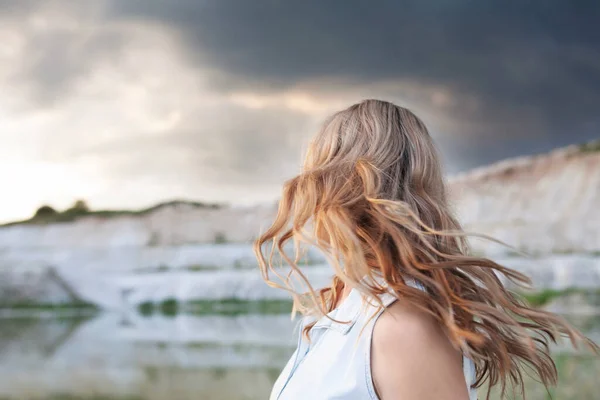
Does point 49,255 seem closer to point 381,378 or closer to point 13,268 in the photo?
point 13,268

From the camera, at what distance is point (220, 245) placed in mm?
16219

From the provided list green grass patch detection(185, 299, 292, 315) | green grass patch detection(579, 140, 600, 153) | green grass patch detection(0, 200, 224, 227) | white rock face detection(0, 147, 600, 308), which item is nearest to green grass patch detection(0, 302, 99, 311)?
white rock face detection(0, 147, 600, 308)

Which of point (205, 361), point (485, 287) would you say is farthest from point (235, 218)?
point (485, 287)

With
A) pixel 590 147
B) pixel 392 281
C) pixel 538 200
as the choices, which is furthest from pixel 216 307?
pixel 392 281

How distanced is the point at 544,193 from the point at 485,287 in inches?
639

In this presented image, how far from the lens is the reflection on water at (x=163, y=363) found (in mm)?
4273

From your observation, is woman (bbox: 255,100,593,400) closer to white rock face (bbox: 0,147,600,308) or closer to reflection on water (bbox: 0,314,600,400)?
reflection on water (bbox: 0,314,600,400)

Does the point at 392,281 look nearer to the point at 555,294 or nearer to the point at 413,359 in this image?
the point at 413,359

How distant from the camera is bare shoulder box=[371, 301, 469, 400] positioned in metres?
1.03

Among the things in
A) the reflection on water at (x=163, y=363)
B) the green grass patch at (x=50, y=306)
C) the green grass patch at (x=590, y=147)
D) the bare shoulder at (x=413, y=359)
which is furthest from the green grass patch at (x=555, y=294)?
the bare shoulder at (x=413, y=359)

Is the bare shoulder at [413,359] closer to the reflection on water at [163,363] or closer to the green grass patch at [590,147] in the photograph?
the reflection on water at [163,363]

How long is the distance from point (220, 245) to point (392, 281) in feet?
49.9

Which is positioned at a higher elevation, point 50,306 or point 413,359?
point 413,359

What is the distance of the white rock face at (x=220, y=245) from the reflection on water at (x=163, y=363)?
4932 mm
